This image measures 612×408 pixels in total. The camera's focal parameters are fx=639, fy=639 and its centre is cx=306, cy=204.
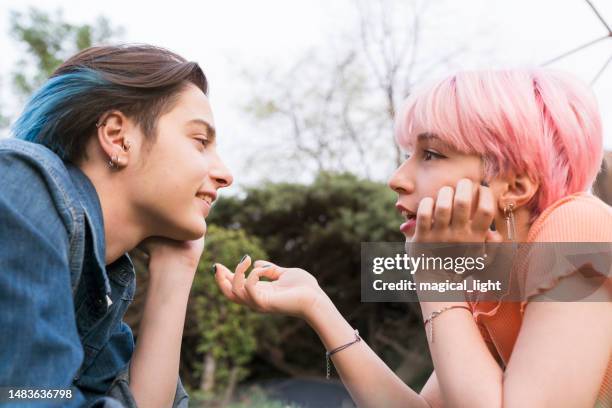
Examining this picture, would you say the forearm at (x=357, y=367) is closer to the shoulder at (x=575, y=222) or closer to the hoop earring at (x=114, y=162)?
the shoulder at (x=575, y=222)

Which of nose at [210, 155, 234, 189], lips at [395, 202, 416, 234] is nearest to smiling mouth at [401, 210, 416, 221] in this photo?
lips at [395, 202, 416, 234]

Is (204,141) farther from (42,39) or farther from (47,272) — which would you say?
(42,39)

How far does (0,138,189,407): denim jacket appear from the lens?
1.32 m

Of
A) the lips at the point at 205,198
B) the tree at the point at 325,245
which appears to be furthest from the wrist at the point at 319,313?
the tree at the point at 325,245

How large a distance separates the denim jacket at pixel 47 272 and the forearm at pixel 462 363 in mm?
825

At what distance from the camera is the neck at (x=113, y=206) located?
1.82m

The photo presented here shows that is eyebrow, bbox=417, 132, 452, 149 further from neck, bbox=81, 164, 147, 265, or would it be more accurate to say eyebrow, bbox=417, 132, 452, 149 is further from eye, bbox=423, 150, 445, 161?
neck, bbox=81, 164, 147, 265

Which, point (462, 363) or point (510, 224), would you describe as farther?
point (510, 224)

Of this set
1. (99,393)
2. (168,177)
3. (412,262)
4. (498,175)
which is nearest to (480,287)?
(412,262)

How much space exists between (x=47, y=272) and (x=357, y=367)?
938 mm

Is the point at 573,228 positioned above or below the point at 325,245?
above

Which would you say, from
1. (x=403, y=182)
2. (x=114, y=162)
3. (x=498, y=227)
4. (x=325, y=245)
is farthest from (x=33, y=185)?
(x=325, y=245)

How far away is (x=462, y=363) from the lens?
5.21 ft

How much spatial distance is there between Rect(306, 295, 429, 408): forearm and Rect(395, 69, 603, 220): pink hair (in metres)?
0.61
